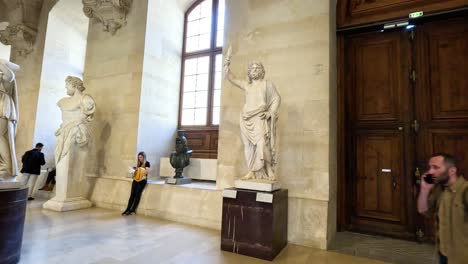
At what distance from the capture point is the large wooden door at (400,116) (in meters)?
3.53

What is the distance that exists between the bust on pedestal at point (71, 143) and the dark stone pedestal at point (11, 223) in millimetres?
2320

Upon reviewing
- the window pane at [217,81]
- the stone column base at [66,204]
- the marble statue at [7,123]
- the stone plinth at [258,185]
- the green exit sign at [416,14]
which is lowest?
the stone column base at [66,204]

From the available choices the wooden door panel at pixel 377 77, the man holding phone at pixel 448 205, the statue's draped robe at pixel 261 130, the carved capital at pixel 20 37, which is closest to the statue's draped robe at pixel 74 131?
the statue's draped robe at pixel 261 130

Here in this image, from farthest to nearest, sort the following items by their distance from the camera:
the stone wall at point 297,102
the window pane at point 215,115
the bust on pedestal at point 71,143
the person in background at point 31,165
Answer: the window pane at point 215,115, the person in background at point 31,165, the bust on pedestal at point 71,143, the stone wall at point 297,102

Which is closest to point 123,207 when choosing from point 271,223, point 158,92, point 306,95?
point 158,92

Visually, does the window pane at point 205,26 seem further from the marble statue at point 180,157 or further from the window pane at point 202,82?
the marble statue at point 180,157

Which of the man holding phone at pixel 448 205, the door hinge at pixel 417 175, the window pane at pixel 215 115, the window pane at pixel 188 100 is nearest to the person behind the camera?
the man holding phone at pixel 448 205

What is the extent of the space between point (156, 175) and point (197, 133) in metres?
1.29

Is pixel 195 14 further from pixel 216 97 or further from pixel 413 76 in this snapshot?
pixel 413 76

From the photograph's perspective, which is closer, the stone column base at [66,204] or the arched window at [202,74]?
the stone column base at [66,204]

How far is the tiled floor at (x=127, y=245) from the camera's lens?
8.70 ft

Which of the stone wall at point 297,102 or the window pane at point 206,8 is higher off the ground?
the window pane at point 206,8

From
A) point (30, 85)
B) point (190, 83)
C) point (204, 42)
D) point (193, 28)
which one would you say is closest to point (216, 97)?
point (190, 83)

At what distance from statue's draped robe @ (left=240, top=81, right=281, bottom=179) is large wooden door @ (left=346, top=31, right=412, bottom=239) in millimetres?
1645
